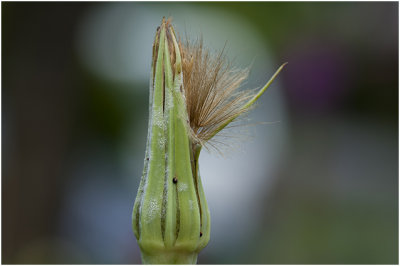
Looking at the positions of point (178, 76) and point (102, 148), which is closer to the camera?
point (178, 76)

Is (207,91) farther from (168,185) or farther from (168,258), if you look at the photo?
(168,258)

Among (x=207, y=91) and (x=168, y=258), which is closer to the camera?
(x=168, y=258)

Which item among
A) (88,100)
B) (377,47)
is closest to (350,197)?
(377,47)

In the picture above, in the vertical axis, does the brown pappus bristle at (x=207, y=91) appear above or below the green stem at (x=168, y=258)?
above

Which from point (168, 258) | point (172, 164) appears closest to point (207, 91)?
point (172, 164)

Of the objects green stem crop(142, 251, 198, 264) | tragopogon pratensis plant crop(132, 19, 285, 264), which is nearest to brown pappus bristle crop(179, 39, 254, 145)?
tragopogon pratensis plant crop(132, 19, 285, 264)

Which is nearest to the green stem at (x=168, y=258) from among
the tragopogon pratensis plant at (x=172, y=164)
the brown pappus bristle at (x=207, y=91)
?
the tragopogon pratensis plant at (x=172, y=164)

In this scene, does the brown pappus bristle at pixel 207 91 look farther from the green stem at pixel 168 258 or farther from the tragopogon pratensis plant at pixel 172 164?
the green stem at pixel 168 258

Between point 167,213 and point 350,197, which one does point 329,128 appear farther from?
point 167,213
